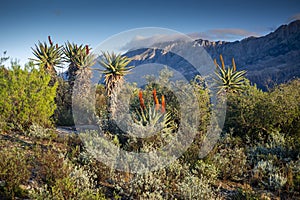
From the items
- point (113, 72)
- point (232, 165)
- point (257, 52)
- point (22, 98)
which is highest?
point (257, 52)

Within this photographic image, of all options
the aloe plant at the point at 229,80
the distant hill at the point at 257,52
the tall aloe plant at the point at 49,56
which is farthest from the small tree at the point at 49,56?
the distant hill at the point at 257,52

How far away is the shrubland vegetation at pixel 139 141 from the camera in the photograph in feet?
18.5

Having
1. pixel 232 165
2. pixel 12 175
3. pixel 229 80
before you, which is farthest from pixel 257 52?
pixel 12 175

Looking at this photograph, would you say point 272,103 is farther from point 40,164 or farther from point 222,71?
point 40,164

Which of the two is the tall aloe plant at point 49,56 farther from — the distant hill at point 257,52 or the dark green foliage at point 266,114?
the distant hill at point 257,52

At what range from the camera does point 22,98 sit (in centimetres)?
1027

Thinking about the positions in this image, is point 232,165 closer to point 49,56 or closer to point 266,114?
point 266,114

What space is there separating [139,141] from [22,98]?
542cm

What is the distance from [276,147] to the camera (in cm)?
886

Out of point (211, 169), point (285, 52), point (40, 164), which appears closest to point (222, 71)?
point (211, 169)

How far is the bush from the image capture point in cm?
995

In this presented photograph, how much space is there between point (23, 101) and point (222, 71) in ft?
35.9

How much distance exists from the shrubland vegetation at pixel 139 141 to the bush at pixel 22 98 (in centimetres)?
4

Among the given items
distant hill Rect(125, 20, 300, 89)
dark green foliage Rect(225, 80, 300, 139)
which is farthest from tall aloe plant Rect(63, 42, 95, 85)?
distant hill Rect(125, 20, 300, 89)
